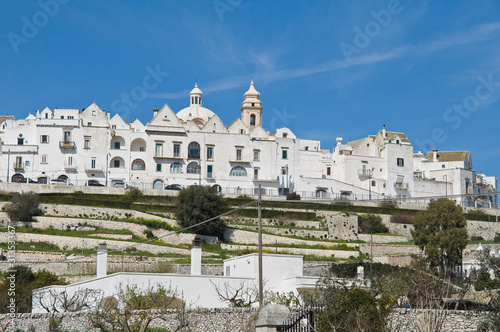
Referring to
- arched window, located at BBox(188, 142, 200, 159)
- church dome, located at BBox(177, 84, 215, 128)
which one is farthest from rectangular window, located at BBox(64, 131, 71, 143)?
church dome, located at BBox(177, 84, 215, 128)

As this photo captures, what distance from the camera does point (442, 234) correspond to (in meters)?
56.6

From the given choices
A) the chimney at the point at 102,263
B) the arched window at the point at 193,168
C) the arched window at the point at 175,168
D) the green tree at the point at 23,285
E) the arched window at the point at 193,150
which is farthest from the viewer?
the arched window at the point at 193,150

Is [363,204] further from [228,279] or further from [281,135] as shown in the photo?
[228,279]

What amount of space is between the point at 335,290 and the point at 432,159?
229 ft

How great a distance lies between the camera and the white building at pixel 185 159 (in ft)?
253

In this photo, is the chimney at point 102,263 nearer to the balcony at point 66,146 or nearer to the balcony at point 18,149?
the balcony at point 66,146

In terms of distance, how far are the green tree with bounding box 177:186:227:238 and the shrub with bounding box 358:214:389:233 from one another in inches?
466

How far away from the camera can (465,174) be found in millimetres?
90000

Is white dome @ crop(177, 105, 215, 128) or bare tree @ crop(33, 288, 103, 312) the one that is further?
white dome @ crop(177, 105, 215, 128)

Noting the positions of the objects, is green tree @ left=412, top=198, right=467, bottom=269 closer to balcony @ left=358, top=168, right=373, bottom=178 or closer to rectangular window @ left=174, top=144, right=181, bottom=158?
balcony @ left=358, top=168, right=373, bottom=178

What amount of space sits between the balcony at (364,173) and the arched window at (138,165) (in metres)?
22.0

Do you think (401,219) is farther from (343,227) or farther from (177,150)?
(177,150)

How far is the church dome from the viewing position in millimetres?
90188

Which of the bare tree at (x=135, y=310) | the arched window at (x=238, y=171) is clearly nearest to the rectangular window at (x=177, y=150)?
the arched window at (x=238, y=171)
